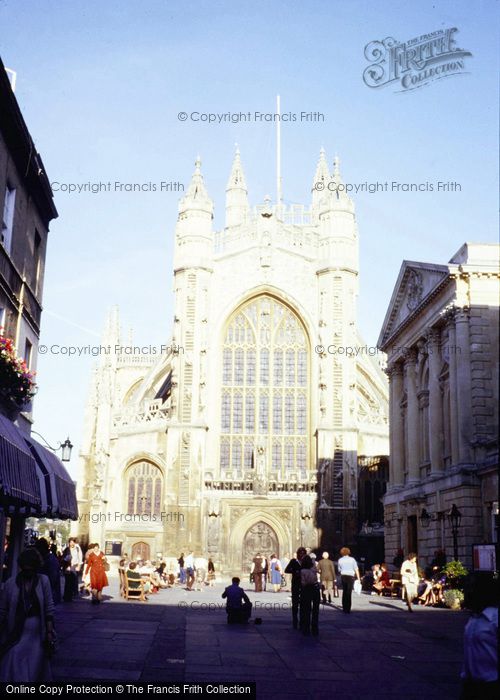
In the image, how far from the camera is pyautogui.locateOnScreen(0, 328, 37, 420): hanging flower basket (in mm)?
15672

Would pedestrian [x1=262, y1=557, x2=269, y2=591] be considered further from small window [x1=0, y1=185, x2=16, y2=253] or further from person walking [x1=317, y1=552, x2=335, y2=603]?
small window [x1=0, y1=185, x2=16, y2=253]

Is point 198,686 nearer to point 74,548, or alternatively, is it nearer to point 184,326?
point 74,548

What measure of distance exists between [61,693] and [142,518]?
36.7m

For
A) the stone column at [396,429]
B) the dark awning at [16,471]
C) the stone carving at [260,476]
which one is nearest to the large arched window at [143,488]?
the stone carving at [260,476]

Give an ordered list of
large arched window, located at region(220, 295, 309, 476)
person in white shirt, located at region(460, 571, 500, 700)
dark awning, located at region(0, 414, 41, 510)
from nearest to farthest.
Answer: person in white shirt, located at region(460, 571, 500, 700) → dark awning, located at region(0, 414, 41, 510) → large arched window, located at region(220, 295, 309, 476)

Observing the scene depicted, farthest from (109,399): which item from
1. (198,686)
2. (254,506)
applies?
(198,686)

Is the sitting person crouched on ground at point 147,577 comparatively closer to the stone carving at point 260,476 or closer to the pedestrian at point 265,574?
the pedestrian at point 265,574

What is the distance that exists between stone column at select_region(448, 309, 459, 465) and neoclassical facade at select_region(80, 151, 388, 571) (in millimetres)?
14977

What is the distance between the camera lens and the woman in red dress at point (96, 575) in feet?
68.2

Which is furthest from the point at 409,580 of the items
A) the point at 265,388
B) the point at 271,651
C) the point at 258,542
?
the point at 265,388

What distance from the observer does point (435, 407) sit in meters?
29.0

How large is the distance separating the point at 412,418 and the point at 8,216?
18.7 m

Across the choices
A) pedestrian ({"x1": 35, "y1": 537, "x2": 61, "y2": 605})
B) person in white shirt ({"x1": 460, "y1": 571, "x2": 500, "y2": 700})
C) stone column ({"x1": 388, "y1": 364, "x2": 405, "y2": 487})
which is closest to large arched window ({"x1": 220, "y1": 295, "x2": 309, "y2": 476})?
stone column ({"x1": 388, "y1": 364, "x2": 405, "y2": 487})

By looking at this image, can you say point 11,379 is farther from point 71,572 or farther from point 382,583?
point 382,583
